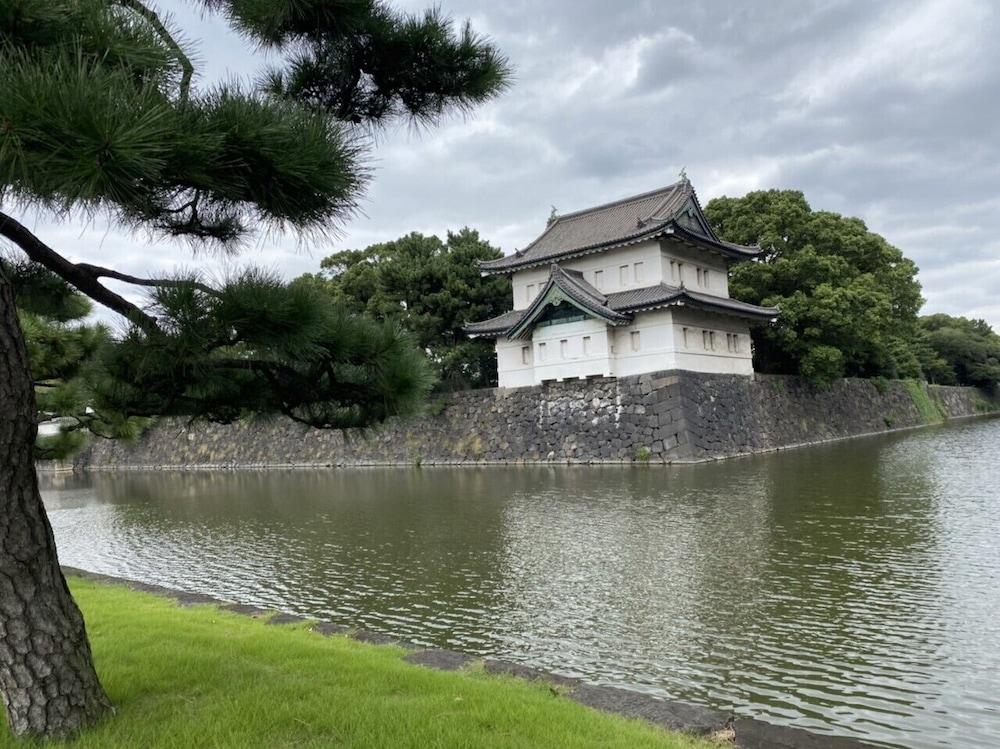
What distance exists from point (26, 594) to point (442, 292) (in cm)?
2231

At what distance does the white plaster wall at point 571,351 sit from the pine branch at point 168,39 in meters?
18.1

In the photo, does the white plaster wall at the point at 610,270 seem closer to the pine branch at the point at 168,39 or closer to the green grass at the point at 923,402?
the green grass at the point at 923,402

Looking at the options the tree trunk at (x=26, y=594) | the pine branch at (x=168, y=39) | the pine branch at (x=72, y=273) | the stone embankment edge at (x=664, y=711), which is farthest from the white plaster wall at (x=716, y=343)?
the tree trunk at (x=26, y=594)

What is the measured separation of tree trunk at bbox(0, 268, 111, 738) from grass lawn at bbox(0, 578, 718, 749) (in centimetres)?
13

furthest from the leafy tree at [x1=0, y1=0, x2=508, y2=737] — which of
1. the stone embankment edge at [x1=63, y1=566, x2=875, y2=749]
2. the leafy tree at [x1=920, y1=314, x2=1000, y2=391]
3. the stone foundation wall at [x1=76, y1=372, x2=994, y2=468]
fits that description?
the leafy tree at [x1=920, y1=314, x2=1000, y2=391]

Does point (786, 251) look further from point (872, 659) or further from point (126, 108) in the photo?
point (126, 108)

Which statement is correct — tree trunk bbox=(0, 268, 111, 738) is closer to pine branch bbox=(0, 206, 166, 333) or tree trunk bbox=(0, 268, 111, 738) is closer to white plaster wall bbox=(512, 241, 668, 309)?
pine branch bbox=(0, 206, 166, 333)

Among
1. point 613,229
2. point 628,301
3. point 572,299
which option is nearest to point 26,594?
point 572,299

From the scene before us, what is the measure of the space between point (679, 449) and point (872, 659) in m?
14.0

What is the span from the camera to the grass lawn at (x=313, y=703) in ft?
8.51

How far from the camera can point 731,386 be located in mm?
21078

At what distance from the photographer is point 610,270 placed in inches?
866

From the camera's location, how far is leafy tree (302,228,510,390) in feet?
80.7

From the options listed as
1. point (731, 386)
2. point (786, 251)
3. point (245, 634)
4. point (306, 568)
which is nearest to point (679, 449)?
point (731, 386)
